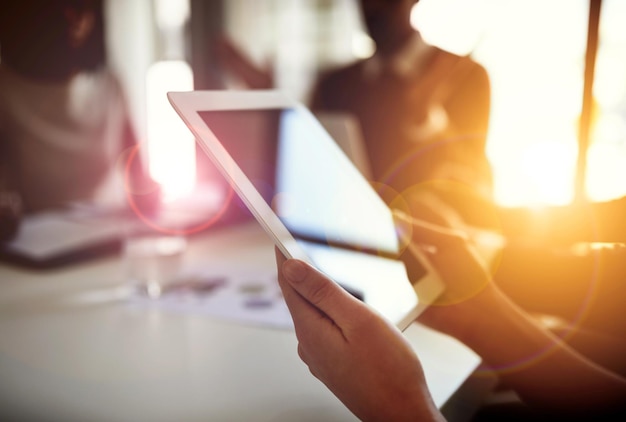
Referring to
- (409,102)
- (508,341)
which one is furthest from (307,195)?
(409,102)

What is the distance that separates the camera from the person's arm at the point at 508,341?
673 millimetres

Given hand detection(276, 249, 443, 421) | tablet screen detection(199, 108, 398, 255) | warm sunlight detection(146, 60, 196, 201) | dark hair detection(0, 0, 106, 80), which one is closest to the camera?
hand detection(276, 249, 443, 421)

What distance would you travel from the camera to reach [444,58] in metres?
1.99

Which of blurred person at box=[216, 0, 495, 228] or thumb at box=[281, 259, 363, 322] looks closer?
thumb at box=[281, 259, 363, 322]

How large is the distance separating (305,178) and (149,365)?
31 cm

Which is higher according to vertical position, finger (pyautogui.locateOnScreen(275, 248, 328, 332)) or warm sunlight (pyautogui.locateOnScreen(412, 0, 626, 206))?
warm sunlight (pyautogui.locateOnScreen(412, 0, 626, 206))

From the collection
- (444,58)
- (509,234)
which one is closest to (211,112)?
(509,234)

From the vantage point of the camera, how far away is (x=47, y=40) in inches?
68.4

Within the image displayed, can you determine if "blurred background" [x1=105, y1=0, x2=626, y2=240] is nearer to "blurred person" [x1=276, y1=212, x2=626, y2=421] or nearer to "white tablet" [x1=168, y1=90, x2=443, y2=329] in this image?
"blurred person" [x1=276, y1=212, x2=626, y2=421]

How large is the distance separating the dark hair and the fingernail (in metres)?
1.43

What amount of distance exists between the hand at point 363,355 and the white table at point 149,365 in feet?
0.36

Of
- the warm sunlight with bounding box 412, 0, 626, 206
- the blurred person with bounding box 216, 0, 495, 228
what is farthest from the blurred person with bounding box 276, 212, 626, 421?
the blurred person with bounding box 216, 0, 495, 228

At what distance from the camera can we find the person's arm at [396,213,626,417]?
67cm

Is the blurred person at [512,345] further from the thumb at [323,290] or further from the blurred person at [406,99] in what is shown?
the blurred person at [406,99]
